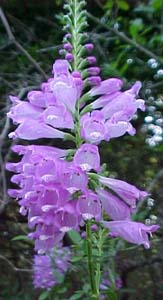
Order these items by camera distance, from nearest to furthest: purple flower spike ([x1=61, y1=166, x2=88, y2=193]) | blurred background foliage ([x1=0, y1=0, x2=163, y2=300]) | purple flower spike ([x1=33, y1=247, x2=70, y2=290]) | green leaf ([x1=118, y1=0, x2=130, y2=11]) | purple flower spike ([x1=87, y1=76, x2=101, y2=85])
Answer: purple flower spike ([x1=61, y1=166, x2=88, y2=193]) → purple flower spike ([x1=87, y1=76, x2=101, y2=85]) → purple flower spike ([x1=33, y1=247, x2=70, y2=290]) → blurred background foliage ([x1=0, y1=0, x2=163, y2=300]) → green leaf ([x1=118, y1=0, x2=130, y2=11])

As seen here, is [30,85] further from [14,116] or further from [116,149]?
[14,116]

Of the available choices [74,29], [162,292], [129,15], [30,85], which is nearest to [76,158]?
[74,29]

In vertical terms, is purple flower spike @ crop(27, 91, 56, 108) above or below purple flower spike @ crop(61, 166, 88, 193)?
above

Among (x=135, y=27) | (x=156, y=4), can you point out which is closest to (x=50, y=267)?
(x=135, y=27)

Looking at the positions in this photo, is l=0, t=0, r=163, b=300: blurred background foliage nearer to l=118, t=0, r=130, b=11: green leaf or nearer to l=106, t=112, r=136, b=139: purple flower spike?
l=118, t=0, r=130, b=11: green leaf

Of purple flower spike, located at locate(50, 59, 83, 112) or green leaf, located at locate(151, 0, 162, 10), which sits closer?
purple flower spike, located at locate(50, 59, 83, 112)

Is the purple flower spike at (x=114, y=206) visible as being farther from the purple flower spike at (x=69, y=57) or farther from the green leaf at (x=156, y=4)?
the green leaf at (x=156, y=4)

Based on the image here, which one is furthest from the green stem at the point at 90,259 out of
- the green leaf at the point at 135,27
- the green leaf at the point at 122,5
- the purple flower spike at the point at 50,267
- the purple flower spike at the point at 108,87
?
the green leaf at the point at 122,5

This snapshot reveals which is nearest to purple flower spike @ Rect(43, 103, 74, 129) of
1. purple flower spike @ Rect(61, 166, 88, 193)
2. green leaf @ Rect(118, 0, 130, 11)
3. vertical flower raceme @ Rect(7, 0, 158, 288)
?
vertical flower raceme @ Rect(7, 0, 158, 288)
